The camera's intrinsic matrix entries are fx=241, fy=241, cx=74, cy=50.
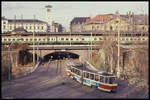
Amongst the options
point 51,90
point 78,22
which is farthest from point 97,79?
point 78,22

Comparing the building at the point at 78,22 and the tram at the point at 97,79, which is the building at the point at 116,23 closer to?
the building at the point at 78,22

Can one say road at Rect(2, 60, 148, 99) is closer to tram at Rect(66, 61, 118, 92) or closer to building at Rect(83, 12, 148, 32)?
tram at Rect(66, 61, 118, 92)

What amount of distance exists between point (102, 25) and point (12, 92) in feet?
203

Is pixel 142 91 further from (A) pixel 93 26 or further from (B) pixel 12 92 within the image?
(A) pixel 93 26

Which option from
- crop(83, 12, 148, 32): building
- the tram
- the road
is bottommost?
the road

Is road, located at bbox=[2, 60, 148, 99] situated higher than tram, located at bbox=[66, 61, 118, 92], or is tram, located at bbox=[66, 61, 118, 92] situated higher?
tram, located at bbox=[66, 61, 118, 92]

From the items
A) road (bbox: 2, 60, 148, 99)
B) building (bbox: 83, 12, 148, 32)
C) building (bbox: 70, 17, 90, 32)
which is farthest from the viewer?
building (bbox: 70, 17, 90, 32)

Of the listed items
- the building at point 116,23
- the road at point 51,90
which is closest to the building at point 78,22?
the building at point 116,23

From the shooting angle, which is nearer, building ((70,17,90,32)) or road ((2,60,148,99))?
road ((2,60,148,99))

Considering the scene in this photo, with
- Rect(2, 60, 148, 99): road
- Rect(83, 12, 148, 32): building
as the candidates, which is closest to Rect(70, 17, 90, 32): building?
Rect(83, 12, 148, 32): building

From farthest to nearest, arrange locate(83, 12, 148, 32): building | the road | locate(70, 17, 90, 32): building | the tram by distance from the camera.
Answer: locate(70, 17, 90, 32): building < locate(83, 12, 148, 32): building < the tram < the road

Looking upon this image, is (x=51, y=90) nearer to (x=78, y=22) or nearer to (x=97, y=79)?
(x=97, y=79)

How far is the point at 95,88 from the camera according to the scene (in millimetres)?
22578

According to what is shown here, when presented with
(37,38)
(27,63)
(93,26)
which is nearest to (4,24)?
(93,26)
